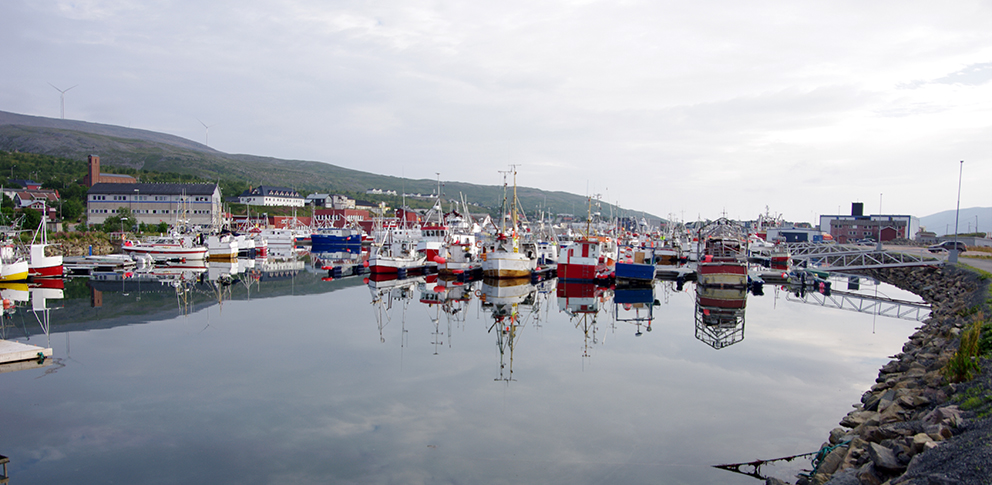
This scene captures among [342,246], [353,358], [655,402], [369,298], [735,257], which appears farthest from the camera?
[342,246]

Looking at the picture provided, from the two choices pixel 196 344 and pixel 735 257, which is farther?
pixel 735 257

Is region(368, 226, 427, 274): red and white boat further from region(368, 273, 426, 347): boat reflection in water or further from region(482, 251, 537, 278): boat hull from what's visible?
region(482, 251, 537, 278): boat hull

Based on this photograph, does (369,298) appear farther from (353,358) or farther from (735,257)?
(735,257)

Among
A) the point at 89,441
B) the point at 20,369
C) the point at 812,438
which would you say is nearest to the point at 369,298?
the point at 20,369

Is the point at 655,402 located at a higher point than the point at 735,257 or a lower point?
lower

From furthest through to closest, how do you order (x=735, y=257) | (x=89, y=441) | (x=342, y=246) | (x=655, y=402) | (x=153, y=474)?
1. (x=342, y=246)
2. (x=735, y=257)
3. (x=655, y=402)
4. (x=89, y=441)
5. (x=153, y=474)

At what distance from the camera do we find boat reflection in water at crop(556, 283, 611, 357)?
2106 centimetres

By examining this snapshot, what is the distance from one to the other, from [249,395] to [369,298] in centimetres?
1719

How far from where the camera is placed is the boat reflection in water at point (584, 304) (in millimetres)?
21061

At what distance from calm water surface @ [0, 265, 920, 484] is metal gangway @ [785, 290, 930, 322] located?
12.1 feet

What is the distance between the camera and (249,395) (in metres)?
12.8

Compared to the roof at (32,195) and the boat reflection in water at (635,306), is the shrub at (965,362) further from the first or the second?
the roof at (32,195)

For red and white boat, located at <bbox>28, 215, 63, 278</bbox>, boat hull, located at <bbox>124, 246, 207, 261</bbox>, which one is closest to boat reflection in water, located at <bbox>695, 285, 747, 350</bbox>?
red and white boat, located at <bbox>28, 215, 63, 278</bbox>

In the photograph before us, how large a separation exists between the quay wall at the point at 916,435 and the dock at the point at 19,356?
16.8 meters
